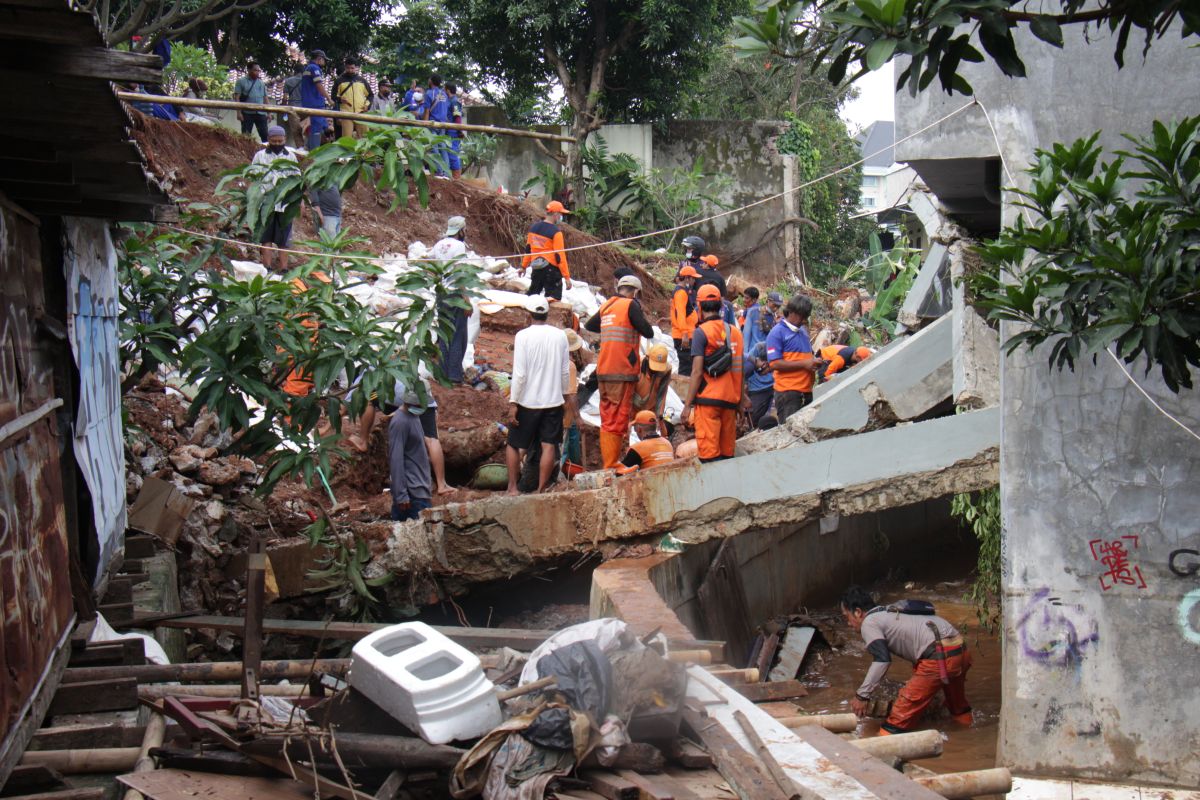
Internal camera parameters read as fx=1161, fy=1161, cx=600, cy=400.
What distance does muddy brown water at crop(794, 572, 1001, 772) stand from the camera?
753 cm

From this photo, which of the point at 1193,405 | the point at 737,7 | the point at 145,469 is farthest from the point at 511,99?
the point at 1193,405

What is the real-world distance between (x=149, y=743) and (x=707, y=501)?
14.2 feet

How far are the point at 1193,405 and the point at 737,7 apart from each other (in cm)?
1561

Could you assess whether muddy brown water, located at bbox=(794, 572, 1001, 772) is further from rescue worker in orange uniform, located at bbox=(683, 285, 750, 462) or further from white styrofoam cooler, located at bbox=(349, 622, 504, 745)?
white styrofoam cooler, located at bbox=(349, 622, 504, 745)

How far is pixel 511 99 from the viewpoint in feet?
72.1

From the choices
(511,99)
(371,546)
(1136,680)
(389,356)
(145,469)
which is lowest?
(1136,680)

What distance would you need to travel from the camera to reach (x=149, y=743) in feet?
14.5

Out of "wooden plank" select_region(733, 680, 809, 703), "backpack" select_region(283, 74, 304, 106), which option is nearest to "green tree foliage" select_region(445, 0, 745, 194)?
"backpack" select_region(283, 74, 304, 106)

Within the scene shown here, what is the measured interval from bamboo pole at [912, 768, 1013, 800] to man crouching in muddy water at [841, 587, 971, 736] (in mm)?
3173

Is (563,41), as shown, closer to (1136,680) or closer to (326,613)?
(326,613)

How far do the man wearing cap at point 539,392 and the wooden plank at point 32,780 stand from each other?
18.1 feet

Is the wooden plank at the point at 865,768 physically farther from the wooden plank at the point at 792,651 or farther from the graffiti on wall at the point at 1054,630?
the wooden plank at the point at 792,651

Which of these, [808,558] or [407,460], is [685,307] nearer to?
[808,558]

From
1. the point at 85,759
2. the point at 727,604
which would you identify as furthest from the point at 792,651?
the point at 85,759
